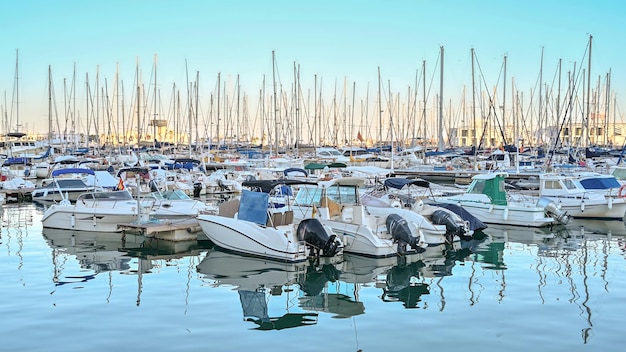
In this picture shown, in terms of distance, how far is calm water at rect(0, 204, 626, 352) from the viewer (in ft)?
37.3

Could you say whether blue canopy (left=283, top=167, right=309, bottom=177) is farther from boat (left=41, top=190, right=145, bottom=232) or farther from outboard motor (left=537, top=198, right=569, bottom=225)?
outboard motor (left=537, top=198, right=569, bottom=225)

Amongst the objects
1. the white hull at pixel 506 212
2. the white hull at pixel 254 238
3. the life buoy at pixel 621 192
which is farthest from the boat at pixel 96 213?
the life buoy at pixel 621 192

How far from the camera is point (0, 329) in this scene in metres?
11.9

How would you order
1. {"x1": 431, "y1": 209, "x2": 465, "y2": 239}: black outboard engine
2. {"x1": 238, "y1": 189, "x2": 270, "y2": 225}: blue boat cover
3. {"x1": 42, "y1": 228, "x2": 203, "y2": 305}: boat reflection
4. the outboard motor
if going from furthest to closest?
1. the outboard motor
2. {"x1": 431, "y1": 209, "x2": 465, "y2": 239}: black outboard engine
3. {"x1": 238, "y1": 189, "x2": 270, "y2": 225}: blue boat cover
4. {"x1": 42, "y1": 228, "x2": 203, "y2": 305}: boat reflection

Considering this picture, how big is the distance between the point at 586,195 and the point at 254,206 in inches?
673

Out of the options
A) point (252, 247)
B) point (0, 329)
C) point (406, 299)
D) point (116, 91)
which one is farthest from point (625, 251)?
point (116, 91)

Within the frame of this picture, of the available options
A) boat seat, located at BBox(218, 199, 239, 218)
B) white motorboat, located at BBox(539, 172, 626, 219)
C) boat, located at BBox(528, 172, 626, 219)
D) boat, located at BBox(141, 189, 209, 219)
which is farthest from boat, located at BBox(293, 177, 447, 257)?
boat, located at BBox(528, 172, 626, 219)

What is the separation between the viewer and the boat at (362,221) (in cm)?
1950

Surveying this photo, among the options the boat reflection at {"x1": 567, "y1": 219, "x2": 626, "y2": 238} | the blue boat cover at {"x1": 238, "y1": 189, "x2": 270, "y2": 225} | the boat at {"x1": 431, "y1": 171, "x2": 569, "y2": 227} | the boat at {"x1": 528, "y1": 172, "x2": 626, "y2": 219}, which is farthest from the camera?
the boat at {"x1": 528, "y1": 172, "x2": 626, "y2": 219}

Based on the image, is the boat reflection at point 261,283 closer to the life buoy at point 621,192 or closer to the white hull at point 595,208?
the white hull at point 595,208

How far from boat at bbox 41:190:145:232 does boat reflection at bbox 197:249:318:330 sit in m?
5.44

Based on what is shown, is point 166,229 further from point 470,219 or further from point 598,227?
point 598,227

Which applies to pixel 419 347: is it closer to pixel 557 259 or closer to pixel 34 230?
pixel 557 259

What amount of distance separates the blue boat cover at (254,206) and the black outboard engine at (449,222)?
6556mm
